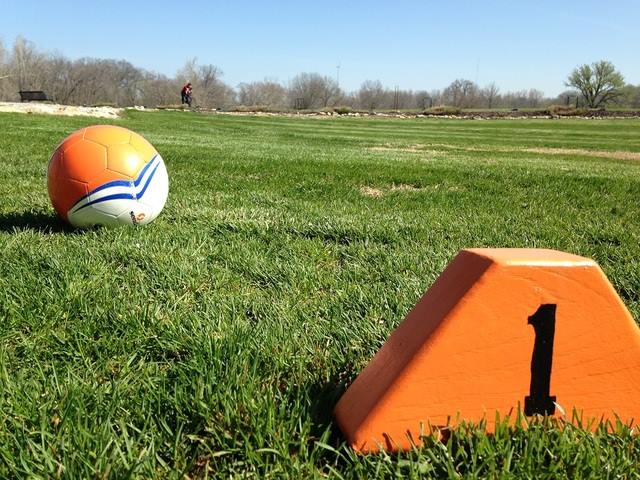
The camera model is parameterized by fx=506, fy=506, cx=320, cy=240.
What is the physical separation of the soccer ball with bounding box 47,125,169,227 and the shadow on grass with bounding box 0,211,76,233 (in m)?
0.16

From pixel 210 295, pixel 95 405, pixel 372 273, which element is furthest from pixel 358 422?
pixel 372 273

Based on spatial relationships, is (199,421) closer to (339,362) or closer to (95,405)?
(95,405)

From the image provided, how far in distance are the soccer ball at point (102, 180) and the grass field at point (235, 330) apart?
185 mm

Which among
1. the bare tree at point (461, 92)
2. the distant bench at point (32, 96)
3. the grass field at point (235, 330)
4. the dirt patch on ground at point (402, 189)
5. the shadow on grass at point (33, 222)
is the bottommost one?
the grass field at point (235, 330)

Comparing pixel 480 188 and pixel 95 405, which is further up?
pixel 480 188

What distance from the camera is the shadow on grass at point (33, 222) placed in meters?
3.84

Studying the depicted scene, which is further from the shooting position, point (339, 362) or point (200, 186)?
point (200, 186)

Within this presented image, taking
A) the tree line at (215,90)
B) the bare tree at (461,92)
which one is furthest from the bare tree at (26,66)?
the bare tree at (461,92)

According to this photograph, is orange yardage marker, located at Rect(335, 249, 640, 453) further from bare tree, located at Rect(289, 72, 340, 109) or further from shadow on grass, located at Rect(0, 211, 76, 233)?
bare tree, located at Rect(289, 72, 340, 109)

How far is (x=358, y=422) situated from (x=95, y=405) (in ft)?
2.66

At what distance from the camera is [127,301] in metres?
2.43

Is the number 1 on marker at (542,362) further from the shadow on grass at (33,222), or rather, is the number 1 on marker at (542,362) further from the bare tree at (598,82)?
the bare tree at (598,82)

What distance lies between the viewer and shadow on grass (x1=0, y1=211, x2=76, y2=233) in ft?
Result: 12.6

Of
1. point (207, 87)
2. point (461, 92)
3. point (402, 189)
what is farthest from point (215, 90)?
point (402, 189)
